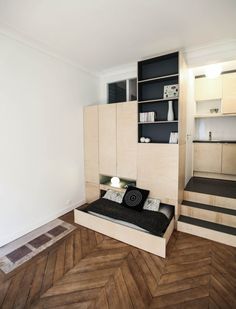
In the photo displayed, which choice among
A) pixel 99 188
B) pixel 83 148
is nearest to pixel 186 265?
pixel 99 188

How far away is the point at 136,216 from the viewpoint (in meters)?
2.41

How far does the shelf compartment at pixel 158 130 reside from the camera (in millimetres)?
2820

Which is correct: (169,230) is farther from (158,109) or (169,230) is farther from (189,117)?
(189,117)

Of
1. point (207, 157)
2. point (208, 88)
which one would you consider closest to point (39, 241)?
point (207, 157)

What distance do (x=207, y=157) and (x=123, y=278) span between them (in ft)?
9.78

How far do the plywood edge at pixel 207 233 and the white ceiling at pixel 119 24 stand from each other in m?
2.60

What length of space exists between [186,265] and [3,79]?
309cm

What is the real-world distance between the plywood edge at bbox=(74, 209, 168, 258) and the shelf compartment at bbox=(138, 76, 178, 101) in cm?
203

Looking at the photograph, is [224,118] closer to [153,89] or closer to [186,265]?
[153,89]

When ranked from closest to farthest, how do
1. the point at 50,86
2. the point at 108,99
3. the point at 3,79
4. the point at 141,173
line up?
the point at 3,79 → the point at 50,86 → the point at 141,173 → the point at 108,99

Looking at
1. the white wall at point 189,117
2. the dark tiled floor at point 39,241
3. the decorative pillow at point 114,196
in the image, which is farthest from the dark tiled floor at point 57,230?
the white wall at point 189,117

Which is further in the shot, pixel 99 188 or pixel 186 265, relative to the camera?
pixel 99 188

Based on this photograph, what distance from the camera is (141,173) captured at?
2889mm

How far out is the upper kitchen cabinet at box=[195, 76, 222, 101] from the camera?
357cm
